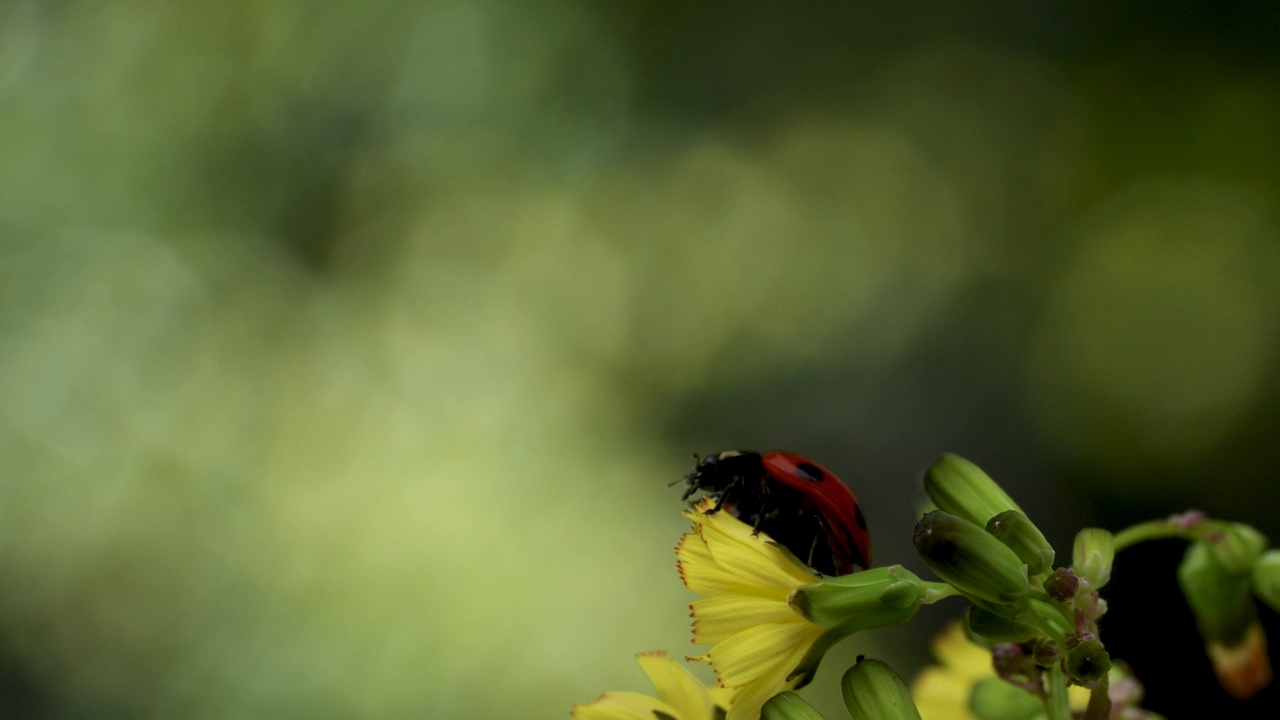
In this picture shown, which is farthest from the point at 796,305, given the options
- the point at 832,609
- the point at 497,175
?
the point at 832,609

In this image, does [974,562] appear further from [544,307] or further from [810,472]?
[544,307]

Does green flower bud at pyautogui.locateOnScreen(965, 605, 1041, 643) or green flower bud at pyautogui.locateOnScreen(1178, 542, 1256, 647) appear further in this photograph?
green flower bud at pyautogui.locateOnScreen(1178, 542, 1256, 647)

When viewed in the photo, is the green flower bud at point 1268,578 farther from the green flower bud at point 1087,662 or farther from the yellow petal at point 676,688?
the yellow petal at point 676,688

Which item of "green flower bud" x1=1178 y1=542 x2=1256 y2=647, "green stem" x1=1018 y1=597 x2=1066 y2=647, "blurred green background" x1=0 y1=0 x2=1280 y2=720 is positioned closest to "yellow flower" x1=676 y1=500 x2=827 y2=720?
"green stem" x1=1018 y1=597 x2=1066 y2=647

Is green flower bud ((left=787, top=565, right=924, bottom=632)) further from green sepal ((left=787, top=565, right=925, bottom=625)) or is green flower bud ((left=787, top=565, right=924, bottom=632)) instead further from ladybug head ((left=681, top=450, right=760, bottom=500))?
ladybug head ((left=681, top=450, right=760, bottom=500))

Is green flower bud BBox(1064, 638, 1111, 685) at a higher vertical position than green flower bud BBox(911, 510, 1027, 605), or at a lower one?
lower

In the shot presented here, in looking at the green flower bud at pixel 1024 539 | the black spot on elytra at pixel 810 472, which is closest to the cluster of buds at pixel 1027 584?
the green flower bud at pixel 1024 539

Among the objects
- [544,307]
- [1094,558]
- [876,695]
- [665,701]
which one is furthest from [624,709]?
[544,307]
